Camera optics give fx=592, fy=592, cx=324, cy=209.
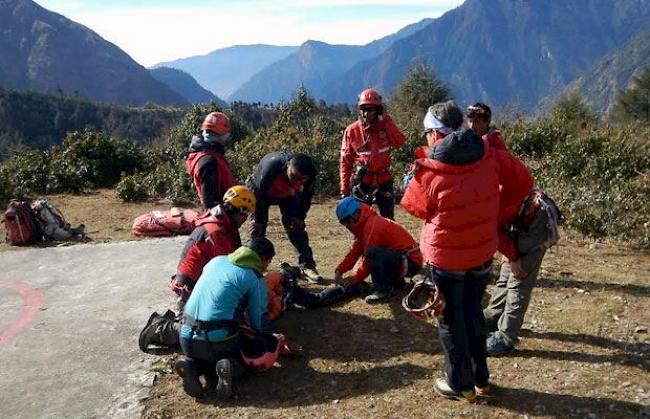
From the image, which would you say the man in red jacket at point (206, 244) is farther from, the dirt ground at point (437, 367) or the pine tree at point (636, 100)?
the pine tree at point (636, 100)

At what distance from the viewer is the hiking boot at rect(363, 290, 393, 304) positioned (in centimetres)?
627

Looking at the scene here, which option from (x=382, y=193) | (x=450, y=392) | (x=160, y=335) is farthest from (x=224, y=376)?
(x=382, y=193)

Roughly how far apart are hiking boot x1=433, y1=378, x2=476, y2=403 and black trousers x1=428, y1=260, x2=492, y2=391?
6.5 inches

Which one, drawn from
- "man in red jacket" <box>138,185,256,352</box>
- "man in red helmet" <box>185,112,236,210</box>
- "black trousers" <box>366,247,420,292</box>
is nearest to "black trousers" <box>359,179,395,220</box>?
"black trousers" <box>366,247,420,292</box>

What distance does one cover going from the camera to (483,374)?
4289 mm

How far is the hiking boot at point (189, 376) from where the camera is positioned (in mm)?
4672

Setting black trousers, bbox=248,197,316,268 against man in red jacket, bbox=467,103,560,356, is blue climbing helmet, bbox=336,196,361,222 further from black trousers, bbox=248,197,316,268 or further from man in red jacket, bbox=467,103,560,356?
man in red jacket, bbox=467,103,560,356

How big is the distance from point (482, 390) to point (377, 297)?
6.74ft

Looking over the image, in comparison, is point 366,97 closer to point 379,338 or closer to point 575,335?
point 379,338

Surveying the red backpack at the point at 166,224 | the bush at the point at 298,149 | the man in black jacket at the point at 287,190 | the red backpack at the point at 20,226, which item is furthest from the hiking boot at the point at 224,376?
the bush at the point at 298,149

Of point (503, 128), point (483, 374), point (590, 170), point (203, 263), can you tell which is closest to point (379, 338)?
point (483, 374)

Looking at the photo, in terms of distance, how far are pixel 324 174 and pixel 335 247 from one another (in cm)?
581

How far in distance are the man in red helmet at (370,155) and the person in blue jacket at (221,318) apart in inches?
100

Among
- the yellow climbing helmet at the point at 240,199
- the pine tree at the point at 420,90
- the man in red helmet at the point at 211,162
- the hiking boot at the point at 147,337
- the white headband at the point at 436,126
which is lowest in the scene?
the hiking boot at the point at 147,337
